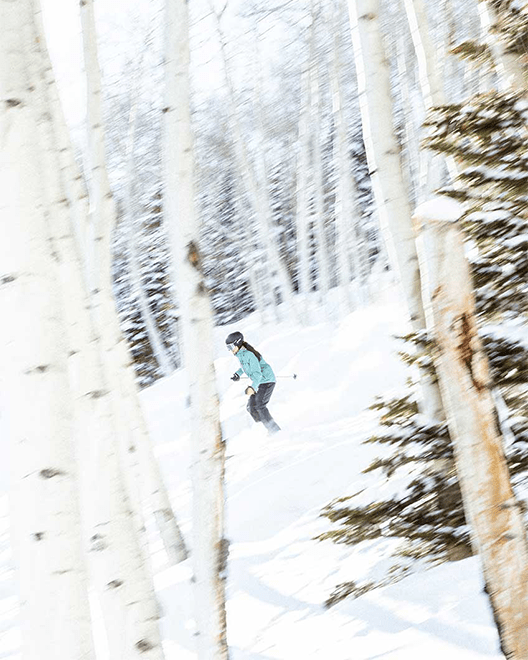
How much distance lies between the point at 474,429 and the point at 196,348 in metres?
1.41

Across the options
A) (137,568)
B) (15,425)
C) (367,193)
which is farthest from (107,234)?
(367,193)

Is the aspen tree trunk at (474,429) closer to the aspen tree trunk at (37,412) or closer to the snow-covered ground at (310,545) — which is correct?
the snow-covered ground at (310,545)

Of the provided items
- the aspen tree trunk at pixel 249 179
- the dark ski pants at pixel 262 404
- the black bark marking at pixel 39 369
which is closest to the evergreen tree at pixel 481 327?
the black bark marking at pixel 39 369

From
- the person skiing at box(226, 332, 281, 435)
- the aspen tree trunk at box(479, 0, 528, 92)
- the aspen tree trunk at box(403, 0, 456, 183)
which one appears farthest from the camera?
the person skiing at box(226, 332, 281, 435)

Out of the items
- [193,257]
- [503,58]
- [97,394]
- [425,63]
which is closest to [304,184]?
[425,63]

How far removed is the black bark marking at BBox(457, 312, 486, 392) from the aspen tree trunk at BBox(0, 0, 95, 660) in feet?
4.08

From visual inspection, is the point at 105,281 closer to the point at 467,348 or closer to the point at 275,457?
the point at 467,348

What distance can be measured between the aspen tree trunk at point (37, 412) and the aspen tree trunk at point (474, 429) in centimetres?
121

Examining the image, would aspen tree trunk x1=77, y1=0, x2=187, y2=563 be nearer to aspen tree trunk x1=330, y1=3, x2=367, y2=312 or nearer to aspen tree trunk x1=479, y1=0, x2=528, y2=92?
aspen tree trunk x1=479, y1=0, x2=528, y2=92

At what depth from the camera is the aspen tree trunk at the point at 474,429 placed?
6.93 ft

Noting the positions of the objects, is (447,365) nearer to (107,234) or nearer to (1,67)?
(1,67)

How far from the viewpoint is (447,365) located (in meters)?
2.21

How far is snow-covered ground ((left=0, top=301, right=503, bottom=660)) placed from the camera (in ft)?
9.04

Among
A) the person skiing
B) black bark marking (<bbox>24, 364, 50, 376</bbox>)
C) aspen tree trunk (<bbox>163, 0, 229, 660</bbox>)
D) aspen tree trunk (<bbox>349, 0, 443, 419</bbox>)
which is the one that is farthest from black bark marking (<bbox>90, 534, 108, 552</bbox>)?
the person skiing
